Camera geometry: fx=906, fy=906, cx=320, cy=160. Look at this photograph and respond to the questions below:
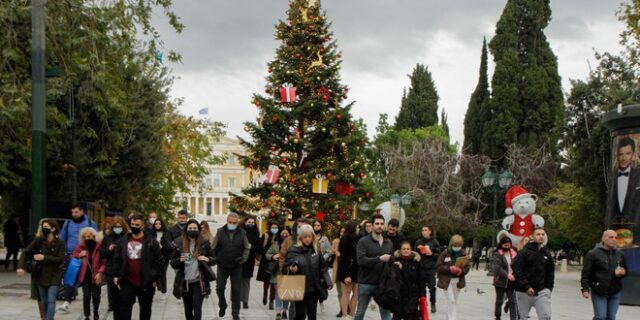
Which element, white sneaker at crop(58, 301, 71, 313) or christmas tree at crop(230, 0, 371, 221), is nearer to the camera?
white sneaker at crop(58, 301, 71, 313)

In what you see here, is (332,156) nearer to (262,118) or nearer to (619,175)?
(262,118)

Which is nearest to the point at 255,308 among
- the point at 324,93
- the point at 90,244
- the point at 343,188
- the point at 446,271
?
the point at 446,271

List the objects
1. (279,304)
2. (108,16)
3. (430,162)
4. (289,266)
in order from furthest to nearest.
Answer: (430,162) → (108,16) → (279,304) → (289,266)

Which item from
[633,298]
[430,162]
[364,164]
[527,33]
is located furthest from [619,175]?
[527,33]

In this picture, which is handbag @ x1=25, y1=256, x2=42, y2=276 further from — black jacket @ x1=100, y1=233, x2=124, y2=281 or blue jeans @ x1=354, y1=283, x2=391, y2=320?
blue jeans @ x1=354, y1=283, x2=391, y2=320

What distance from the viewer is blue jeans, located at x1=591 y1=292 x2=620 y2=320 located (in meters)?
11.5

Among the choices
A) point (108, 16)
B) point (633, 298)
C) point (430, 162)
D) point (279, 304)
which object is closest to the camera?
point (279, 304)

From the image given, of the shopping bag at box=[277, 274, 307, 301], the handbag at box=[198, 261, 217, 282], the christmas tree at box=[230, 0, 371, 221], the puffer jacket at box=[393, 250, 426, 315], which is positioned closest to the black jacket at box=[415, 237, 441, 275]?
the puffer jacket at box=[393, 250, 426, 315]

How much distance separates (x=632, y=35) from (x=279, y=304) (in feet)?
65.3

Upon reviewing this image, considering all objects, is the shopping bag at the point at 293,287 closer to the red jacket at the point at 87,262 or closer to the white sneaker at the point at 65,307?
the red jacket at the point at 87,262

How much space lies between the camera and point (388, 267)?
37.8ft

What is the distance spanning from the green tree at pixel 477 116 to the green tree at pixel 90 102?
27.8 meters

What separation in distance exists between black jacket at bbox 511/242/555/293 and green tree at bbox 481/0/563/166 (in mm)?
49165

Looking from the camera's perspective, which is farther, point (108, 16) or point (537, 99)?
point (537, 99)
